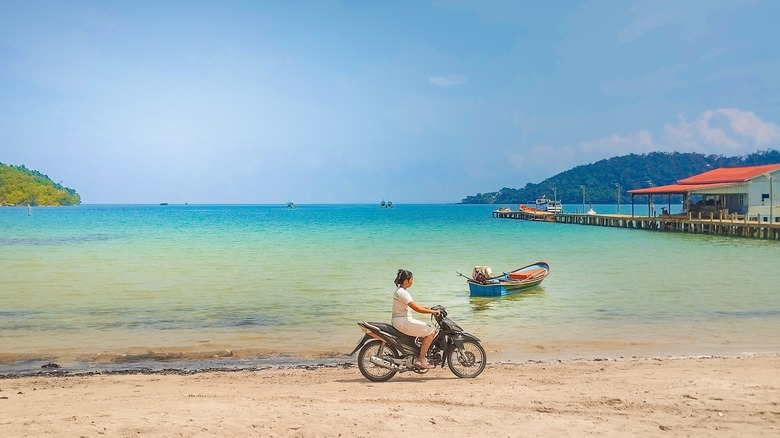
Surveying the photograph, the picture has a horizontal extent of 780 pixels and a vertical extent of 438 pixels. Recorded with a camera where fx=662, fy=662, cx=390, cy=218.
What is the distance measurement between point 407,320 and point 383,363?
78 centimetres

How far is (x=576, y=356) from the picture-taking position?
12.8 m

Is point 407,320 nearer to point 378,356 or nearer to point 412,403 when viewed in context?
point 378,356

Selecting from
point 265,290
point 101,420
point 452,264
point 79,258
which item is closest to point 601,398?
point 101,420

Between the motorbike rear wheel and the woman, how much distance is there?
0.40 metres

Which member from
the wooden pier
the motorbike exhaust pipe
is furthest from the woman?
the wooden pier

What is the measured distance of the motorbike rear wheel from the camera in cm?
996

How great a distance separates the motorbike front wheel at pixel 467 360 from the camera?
10.2 metres

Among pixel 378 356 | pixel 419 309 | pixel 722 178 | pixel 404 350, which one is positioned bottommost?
pixel 378 356

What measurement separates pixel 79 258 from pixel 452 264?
22.8 metres

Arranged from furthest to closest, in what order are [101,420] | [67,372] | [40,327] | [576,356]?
[40,327]
[576,356]
[67,372]
[101,420]

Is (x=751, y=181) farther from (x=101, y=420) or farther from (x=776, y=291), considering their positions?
(x=101, y=420)

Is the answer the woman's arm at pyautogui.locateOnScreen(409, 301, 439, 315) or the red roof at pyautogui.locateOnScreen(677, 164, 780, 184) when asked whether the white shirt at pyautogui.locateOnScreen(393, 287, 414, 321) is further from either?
the red roof at pyautogui.locateOnScreen(677, 164, 780, 184)

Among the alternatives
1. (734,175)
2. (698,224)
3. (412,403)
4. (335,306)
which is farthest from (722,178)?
(412,403)

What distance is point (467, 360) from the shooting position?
1022cm
